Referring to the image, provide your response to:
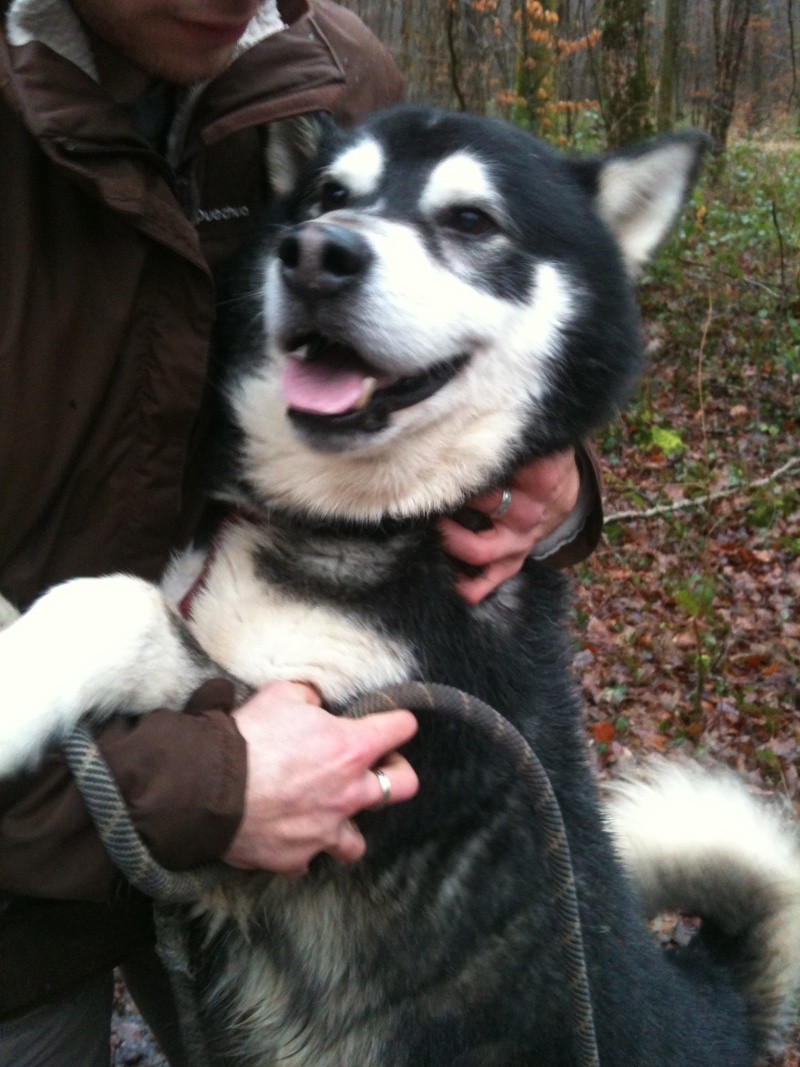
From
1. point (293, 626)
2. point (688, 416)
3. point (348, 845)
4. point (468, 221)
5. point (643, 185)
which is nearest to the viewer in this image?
point (348, 845)

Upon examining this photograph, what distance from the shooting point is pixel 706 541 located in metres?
5.54

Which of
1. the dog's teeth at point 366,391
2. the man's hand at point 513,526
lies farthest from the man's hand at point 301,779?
the dog's teeth at point 366,391

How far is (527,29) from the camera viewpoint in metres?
9.01

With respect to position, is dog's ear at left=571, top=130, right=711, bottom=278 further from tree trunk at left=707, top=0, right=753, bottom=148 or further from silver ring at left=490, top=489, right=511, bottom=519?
tree trunk at left=707, top=0, right=753, bottom=148

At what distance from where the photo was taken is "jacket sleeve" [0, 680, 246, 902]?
149cm

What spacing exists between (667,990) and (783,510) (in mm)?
4516

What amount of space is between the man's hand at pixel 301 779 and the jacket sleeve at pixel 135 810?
0.18ft

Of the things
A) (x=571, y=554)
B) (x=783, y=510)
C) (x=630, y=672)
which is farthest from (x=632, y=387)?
(x=783, y=510)

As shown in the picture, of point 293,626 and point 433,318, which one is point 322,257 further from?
point 293,626

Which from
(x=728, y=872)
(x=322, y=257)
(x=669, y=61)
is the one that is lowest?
(x=669, y=61)

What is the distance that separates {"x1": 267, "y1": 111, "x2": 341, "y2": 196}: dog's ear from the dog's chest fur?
78 centimetres

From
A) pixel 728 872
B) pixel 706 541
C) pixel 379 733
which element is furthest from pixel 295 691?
pixel 706 541

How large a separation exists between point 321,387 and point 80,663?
71 centimetres

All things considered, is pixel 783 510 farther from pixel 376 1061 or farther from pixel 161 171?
pixel 161 171
